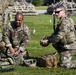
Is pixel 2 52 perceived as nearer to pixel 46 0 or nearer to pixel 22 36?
pixel 22 36

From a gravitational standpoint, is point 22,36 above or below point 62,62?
above

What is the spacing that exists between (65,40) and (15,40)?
125cm

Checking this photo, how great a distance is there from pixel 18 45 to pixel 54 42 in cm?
98

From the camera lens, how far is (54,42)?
811cm

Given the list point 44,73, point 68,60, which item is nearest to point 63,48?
point 68,60

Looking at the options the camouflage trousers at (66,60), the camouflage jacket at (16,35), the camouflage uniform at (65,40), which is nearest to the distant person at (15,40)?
the camouflage jacket at (16,35)

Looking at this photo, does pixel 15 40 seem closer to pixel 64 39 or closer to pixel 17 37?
pixel 17 37

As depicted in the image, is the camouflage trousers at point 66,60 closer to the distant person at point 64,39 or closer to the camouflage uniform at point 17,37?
the distant person at point 64,39

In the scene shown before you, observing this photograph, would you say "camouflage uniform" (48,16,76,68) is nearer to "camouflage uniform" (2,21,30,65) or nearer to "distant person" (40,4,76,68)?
"distant person" (40,4,76,68)

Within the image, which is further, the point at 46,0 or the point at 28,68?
the point at 46,0

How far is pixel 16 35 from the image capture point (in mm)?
8461

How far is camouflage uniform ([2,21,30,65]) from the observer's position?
8344mm

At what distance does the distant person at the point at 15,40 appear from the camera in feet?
27.1

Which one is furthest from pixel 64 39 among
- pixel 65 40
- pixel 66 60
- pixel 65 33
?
pixel 66 60
